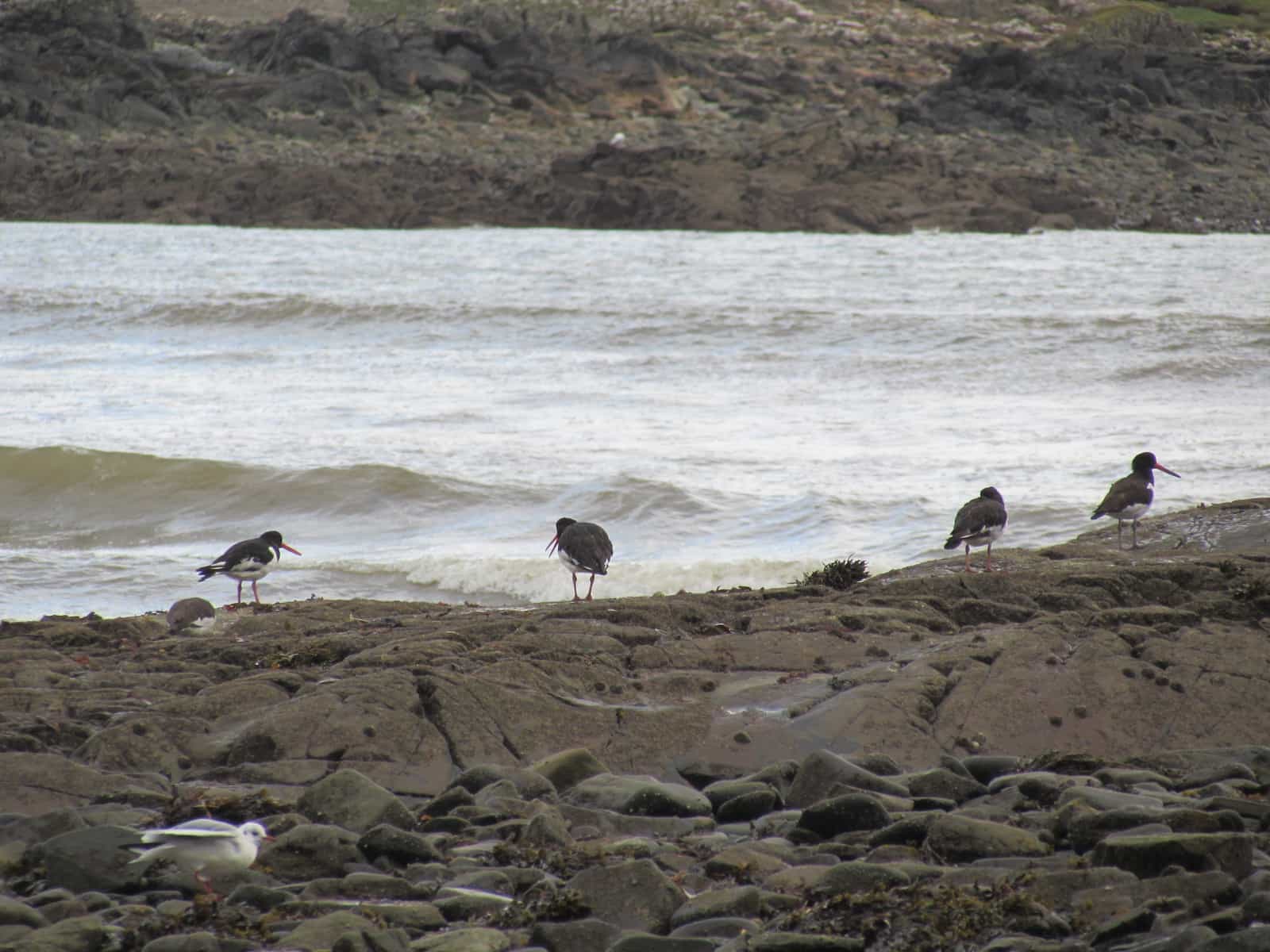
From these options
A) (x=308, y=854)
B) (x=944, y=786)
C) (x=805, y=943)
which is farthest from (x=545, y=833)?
(x=944, y=786)

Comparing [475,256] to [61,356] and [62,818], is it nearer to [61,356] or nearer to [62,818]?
[61,356]

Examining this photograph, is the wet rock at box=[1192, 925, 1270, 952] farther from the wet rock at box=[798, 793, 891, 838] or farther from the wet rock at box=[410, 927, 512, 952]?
the wet rock at box=[410, 927, 512, 952]

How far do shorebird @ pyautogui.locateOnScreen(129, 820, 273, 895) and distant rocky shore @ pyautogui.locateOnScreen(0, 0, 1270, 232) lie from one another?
5264 centimetres

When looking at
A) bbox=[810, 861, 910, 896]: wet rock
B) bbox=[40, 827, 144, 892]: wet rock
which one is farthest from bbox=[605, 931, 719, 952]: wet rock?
Answer: bbox=[40, 827, 144, 892]: wet rock

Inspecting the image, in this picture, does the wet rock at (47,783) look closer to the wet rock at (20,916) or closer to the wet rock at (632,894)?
the wet rock at (20,916)

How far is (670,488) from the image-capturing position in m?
13.9

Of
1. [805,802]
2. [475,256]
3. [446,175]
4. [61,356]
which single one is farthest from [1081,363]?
[446,175]

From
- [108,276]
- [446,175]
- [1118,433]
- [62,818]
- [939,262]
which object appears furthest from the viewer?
[446,175]

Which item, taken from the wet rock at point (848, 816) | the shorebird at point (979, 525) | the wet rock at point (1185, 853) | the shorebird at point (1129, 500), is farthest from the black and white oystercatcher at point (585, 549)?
the wet rock at point (1185, 853)

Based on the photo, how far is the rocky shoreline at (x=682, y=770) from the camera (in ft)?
14.2

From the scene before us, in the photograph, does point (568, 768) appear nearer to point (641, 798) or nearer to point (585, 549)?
point (641, 798)

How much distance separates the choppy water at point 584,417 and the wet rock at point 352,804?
5.67 metres

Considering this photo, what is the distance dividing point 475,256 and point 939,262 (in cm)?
1303

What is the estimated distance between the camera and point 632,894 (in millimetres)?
4504
